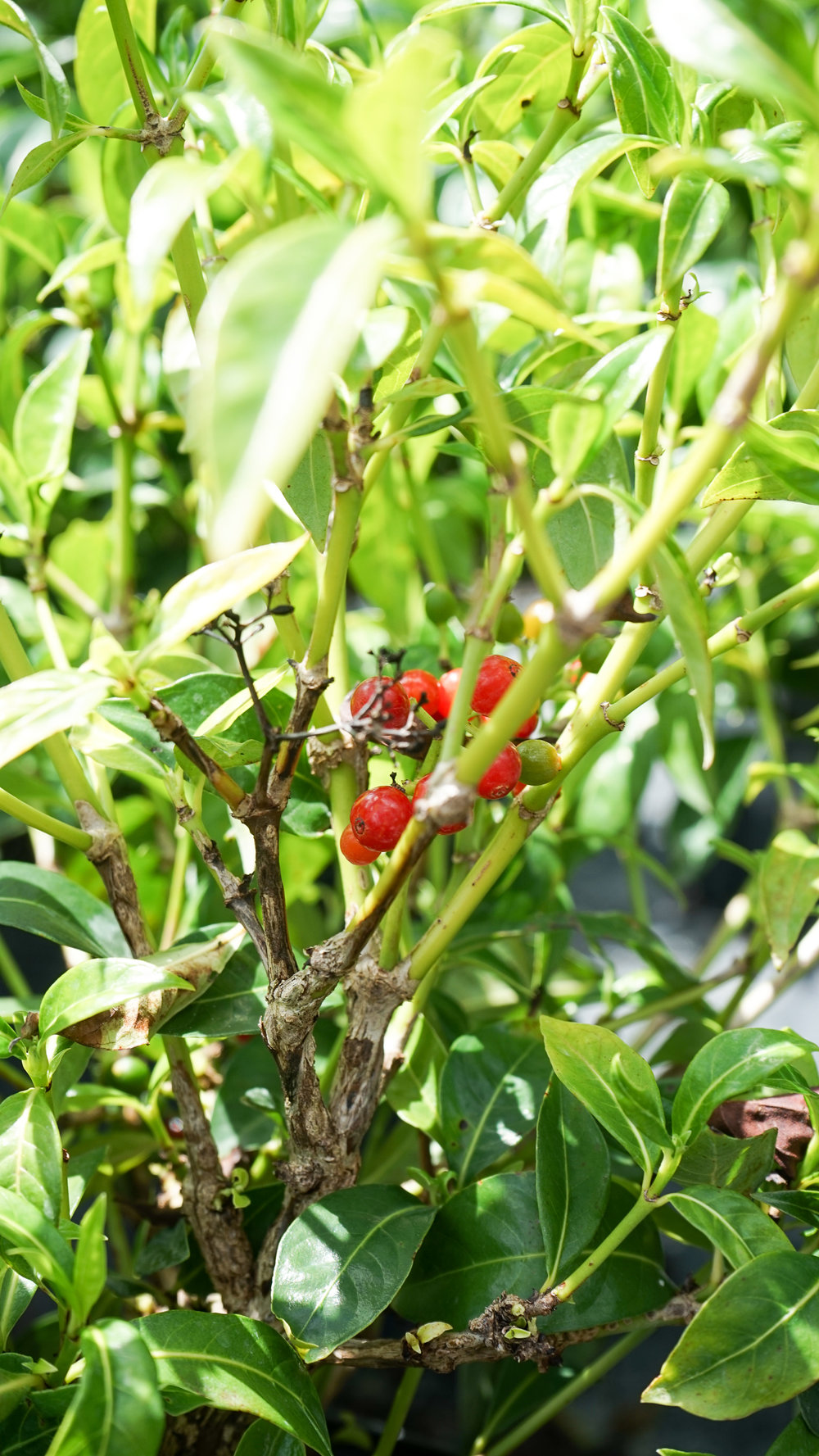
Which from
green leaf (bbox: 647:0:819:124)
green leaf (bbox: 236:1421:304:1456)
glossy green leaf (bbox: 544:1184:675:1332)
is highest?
green leaf (bbox: 647:0:819:124)

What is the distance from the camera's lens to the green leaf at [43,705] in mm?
303

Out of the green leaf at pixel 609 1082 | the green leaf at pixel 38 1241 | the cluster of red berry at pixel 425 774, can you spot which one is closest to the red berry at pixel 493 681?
the cluster of red berry at pixel 425 774

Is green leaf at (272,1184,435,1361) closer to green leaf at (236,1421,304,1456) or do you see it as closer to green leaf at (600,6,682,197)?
green leaf at (236,1421,304,1456)

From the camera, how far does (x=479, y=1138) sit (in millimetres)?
502

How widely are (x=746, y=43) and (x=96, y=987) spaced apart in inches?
13.5

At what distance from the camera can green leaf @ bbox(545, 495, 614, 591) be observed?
1.41ft

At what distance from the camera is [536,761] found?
15.2 inches

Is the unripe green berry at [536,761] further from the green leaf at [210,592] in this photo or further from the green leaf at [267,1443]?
the green leaf at [267,1443]

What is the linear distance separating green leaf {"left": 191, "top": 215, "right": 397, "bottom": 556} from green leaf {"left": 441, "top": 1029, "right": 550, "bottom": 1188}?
37 centimetres

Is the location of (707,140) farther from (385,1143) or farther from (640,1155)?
(385,1143)

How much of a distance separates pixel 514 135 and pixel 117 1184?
2.32ft

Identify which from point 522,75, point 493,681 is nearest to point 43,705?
point 493,681

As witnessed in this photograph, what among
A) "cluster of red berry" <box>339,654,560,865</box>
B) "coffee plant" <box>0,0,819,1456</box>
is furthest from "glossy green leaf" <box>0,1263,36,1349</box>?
"cluster of red berry" <box>339,654,560,865</box>

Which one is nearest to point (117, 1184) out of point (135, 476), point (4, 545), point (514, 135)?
point (4, 545)
